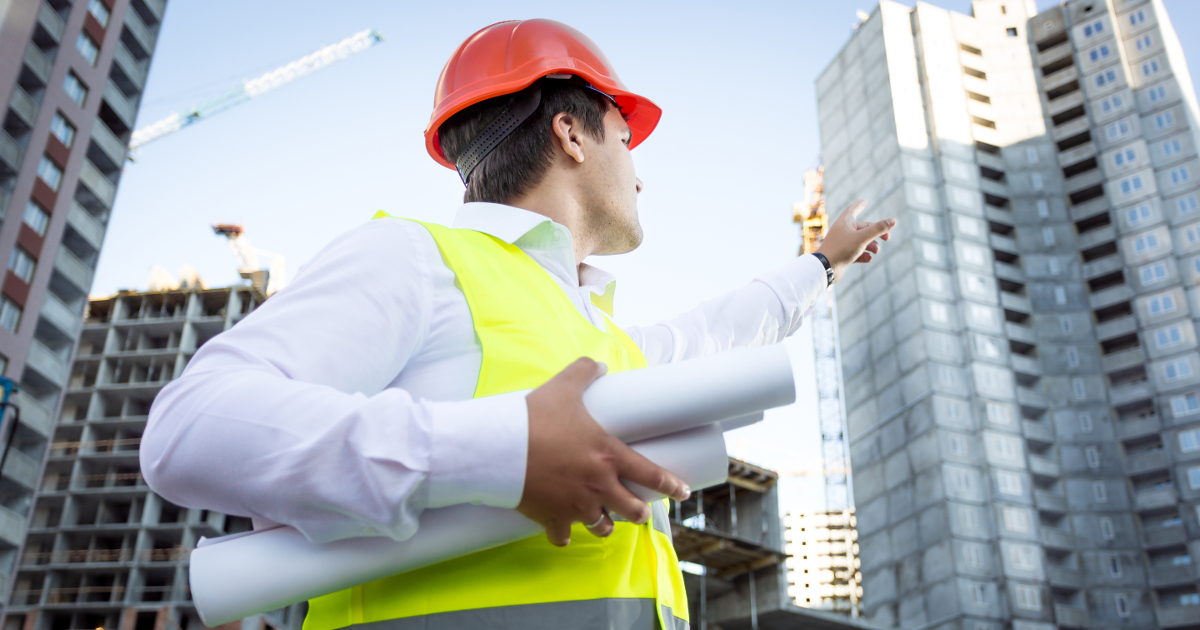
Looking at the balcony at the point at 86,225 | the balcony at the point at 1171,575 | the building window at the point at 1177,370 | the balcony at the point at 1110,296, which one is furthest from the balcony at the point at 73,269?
the balcony at the point at 1110,296

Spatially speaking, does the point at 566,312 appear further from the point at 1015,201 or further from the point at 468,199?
the point at 1015,201

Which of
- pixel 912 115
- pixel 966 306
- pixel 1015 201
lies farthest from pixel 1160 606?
pixel 912 115

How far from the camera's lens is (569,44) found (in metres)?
2.26

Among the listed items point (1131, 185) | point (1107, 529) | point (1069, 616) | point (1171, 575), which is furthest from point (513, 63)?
point (1131, 185)

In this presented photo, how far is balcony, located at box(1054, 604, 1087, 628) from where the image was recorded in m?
49.2

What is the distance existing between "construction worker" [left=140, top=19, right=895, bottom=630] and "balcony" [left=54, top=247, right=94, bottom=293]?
131 ft

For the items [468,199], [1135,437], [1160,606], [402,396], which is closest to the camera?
[402,396]

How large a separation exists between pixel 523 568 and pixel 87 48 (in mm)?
44258

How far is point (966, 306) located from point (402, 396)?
2398 inches

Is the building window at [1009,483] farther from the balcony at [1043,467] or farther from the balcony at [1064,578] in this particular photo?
the balcony at [1064,578]

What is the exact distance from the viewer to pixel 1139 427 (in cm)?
5581

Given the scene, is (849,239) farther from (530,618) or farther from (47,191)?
(47,191)

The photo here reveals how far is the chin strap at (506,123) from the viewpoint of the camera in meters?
2.15

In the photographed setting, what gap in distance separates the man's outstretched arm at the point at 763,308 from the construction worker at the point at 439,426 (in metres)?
0.49
